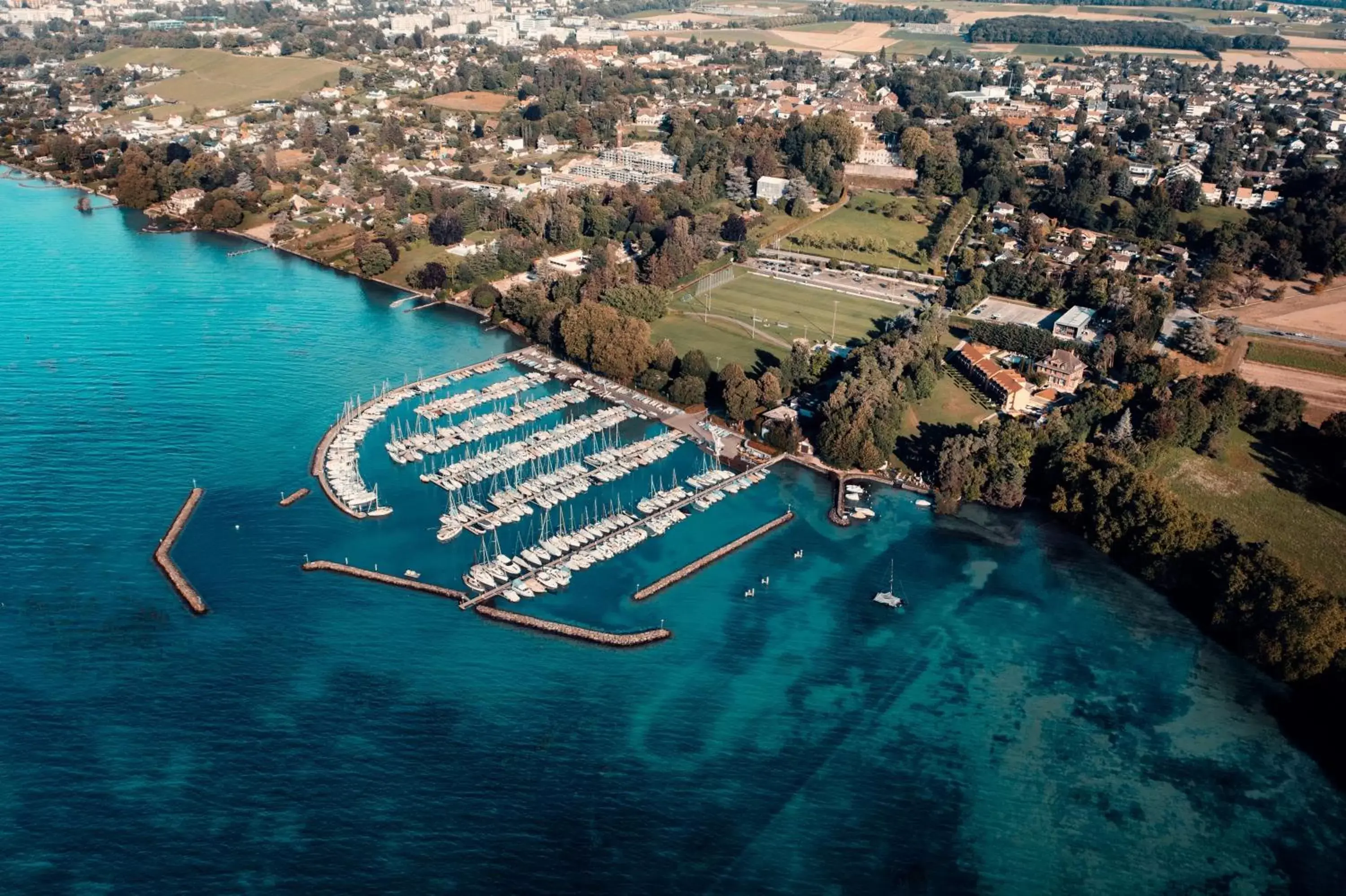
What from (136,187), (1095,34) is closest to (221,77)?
(136,187)

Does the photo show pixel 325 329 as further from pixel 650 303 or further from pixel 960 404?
pixel 960 404

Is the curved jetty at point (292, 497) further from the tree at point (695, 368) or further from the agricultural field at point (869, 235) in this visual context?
the agricultural field at point (869, 235)

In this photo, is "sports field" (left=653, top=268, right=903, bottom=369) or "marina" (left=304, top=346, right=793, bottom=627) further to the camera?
"sports field" (left=653, top=268, right=903, bottom=369)

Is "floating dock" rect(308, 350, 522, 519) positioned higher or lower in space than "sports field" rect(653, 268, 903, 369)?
lower

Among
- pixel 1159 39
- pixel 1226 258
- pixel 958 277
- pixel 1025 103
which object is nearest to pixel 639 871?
pixel 958 277

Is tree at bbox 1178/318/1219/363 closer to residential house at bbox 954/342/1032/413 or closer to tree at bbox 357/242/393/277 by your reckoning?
residential house at bbox 954/342/1032/413

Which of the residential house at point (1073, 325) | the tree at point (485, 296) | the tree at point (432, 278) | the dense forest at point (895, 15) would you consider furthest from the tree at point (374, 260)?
the dense forest at point (895, 15)

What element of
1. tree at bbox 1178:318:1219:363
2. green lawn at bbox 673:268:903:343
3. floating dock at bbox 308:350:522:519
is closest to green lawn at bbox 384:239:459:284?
floating dock at bbox 308:350:522:519
